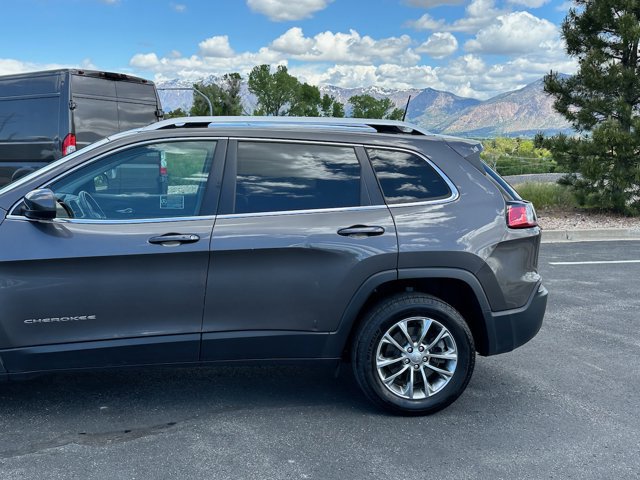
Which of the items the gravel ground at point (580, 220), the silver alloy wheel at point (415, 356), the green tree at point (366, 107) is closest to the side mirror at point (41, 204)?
the silver alloy wheel at point (415, 356)

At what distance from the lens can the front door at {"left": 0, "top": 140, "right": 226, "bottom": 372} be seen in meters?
3.57

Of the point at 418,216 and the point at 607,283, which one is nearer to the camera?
the point at 418,216

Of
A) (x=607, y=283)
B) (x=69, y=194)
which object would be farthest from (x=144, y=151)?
(x=607, y=283)

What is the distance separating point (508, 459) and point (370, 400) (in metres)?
0.87

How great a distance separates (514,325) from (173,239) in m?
2.13

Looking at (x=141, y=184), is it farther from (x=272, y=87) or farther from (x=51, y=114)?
(x=272, y=87)

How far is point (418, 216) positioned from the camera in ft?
12.8

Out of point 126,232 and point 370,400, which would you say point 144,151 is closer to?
point 126,232

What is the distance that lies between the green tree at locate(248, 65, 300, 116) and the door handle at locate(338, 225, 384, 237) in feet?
145

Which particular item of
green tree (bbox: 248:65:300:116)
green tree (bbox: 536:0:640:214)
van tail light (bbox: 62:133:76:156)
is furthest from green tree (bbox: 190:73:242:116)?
van tail light (bbox: 62:133:76:156)

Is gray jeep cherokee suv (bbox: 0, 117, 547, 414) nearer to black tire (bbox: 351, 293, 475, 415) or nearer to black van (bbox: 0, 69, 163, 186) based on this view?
black tire (bbox: 351, 293, 475, 415)

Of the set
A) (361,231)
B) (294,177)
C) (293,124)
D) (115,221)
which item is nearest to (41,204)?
(115,221)

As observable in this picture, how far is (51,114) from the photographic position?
9062mm

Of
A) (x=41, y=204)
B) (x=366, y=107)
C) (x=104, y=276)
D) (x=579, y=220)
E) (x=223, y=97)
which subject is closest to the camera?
(x=41, y=204)
